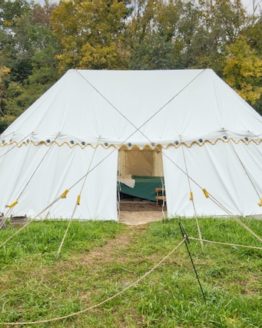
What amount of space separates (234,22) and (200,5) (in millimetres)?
2282

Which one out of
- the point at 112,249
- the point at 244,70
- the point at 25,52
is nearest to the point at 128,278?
the point at 112,249

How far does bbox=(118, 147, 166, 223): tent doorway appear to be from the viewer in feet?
25.7

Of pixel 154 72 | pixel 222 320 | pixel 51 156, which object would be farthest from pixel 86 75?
pixel 222 320

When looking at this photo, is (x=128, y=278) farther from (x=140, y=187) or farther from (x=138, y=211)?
(x=140, y=187)

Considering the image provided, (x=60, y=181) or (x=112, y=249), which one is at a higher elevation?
(x=60, y=181)

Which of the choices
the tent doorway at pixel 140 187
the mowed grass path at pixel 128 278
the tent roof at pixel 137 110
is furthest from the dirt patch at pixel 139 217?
the tent roof at pixel 137 110

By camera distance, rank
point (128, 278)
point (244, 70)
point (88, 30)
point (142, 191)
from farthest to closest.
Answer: point (88, 30) < point (244, 70) < point (142, 191) < point (128, 278)

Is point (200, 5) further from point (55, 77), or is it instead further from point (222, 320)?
point (222, 320)

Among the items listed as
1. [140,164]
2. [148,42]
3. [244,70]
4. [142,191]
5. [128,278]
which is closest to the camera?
[128,278]

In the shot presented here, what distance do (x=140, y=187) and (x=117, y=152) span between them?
A: 1726 mm

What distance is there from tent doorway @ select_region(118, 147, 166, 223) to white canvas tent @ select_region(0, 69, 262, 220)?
1.59 ft

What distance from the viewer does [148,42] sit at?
1898 cm

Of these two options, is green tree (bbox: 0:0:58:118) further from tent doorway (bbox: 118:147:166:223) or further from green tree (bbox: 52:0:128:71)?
tent doorway (bbox: 118:147:166:223)

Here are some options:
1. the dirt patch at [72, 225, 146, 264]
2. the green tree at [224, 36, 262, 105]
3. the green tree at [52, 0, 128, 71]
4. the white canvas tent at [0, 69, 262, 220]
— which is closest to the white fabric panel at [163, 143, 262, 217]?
the white canvas tent at [0, 69, 262, 220]
